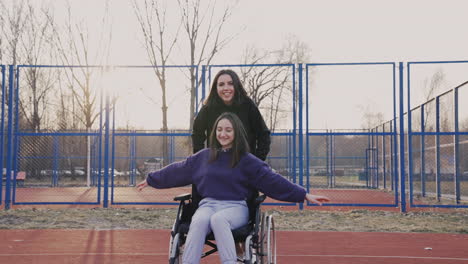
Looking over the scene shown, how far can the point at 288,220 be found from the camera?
25.1 feet

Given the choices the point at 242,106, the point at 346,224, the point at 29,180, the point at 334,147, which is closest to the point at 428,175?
the point at 334,147

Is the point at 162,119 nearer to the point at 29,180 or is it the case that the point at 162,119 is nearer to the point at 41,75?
the point at 29,180

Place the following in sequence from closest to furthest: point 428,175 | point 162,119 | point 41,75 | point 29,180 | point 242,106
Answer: point 242,106
point 428,175
point 162,119
point 29,180
point 41,75

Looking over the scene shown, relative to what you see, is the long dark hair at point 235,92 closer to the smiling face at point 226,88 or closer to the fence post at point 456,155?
the smiling face at point 226,88

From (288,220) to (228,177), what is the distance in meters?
4.84

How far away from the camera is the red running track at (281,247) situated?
185 inches

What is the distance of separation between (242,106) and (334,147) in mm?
13224

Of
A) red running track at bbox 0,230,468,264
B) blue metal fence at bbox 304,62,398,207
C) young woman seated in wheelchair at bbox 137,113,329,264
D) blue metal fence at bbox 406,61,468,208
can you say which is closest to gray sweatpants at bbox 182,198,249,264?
young woman seated in wheelchair at bbox 137,113,329,264

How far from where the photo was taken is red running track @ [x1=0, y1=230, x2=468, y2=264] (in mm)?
4691

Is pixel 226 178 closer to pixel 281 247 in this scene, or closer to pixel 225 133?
pixel 225 133

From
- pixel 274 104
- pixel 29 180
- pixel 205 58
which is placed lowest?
pixel 29 180

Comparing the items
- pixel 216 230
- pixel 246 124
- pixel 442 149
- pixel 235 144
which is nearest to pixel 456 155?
pixel 442 149

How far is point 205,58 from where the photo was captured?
16.3m

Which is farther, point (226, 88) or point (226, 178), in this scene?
point (226, 88)
